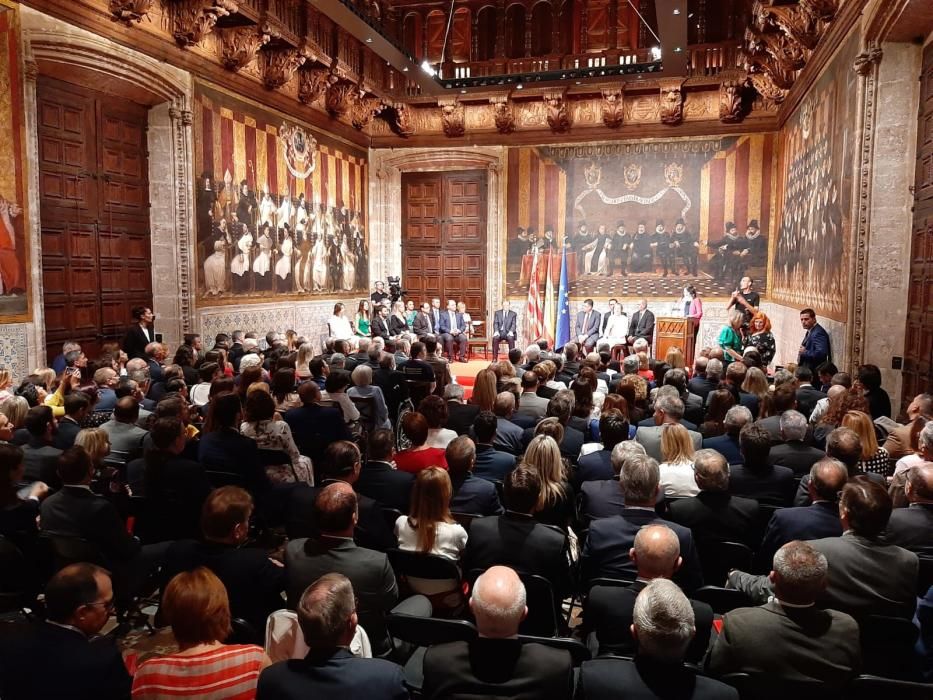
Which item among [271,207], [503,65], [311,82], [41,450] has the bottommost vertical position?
[41,450]

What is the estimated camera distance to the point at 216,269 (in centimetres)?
1266

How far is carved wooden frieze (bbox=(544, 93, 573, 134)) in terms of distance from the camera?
17172 mm

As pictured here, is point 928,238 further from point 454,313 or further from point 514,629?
point 454,313

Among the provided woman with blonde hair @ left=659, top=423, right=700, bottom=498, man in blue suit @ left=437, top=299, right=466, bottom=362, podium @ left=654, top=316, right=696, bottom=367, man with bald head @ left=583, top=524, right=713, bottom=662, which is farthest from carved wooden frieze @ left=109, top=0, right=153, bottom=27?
man with bald head @ left=583, top=524, right=713, bottom=662

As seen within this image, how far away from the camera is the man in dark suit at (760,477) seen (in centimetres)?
422

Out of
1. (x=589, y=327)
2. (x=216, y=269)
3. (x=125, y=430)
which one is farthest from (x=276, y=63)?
(x=125, y=430)

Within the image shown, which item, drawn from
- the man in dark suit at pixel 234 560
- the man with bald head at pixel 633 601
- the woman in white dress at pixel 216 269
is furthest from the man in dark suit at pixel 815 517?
the woman in white dress at pixel 216 269

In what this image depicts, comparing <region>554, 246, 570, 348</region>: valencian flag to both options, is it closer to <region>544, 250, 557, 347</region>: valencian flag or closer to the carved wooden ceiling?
<region>544, 250, 557, 347</region>: valencian flag

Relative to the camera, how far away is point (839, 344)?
9250 mm

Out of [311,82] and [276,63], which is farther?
[311,82]

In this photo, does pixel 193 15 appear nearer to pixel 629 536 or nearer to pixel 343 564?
pixel 343 564

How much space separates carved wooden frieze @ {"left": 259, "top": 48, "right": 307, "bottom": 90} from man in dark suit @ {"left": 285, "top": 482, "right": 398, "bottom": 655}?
1270 centimetres

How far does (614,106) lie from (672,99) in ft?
4.46

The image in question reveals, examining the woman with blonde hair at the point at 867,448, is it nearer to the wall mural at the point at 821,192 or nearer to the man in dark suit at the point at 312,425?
the man in dark suit at the point at 312,425
